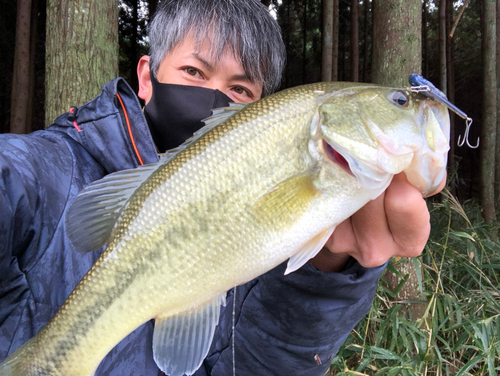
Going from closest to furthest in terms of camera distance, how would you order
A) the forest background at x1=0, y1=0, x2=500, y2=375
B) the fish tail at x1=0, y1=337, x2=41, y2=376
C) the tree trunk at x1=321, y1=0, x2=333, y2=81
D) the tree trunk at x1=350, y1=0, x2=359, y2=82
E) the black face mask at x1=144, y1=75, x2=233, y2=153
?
1. the fish tail at x1=0, y1=337, x2=41, y2=376
2. the black face mask at x1=144, y1=75, x2=233, y2=153
3. the forest background at x1=0, y1=0, x2=500, y2=375
4. the tree trunk at x1=321, y1=0, x2=333, y2=81
5. the tree trunk at x1=350, y1=0, x2=359, y2=82

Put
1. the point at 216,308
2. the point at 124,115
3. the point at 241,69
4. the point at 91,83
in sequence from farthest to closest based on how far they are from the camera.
A: the point at 91,83, the point at 241,69, the point at 124,115, the point at 216,308

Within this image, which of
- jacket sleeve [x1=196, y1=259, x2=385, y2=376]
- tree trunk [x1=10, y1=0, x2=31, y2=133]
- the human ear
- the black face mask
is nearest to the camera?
jacket sleeve [x1=196, y1=259, x2=385, y2=376]

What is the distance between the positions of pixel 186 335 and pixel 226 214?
1.45ft

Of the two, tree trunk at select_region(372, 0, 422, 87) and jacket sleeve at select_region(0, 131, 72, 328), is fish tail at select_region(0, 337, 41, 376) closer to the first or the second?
jacket sleeve at select_region(0, 131, 72, 328)

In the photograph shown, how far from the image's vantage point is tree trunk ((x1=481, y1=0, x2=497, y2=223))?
568 cm

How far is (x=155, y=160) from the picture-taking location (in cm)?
166

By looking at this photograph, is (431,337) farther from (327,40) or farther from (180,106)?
(327,40)

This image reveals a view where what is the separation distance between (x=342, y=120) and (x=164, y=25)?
1411 millimetres

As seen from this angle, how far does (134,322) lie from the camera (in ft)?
3.52

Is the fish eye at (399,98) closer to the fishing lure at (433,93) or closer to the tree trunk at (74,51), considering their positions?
Result: the fishing lure at (433,93)

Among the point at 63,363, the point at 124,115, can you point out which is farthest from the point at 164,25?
the point at 63,363

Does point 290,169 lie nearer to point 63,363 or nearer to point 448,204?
point 63,363

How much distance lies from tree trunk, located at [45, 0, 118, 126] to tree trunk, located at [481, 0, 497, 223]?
5.97 meters

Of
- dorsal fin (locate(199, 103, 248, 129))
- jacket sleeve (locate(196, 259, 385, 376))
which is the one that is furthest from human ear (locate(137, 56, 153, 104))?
jacket sleeve (locate(196, 259, 385, 376))
